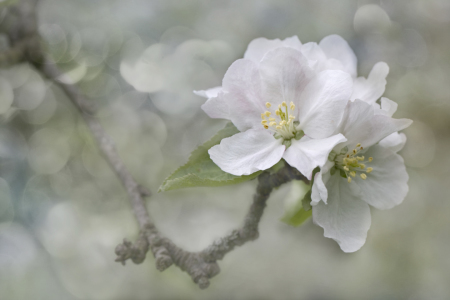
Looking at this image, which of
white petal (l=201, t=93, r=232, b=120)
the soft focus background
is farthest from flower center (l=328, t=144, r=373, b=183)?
the soft focus background

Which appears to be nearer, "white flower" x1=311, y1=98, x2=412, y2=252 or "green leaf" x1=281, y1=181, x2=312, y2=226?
"white flower" x1=311, y1=98, x2=412, y2=252

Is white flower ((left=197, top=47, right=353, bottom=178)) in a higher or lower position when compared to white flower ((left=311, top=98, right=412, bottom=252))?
higher

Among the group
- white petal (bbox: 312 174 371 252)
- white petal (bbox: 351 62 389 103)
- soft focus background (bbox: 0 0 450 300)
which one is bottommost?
soft focus background (bbox: 0 0 450 300)

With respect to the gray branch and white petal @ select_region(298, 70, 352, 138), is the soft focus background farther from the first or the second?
white petal @ select_region(298, 70, 352, 138)

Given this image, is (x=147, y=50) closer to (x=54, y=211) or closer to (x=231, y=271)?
(x=54, y=211)

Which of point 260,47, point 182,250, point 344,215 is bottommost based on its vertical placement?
point 182,250

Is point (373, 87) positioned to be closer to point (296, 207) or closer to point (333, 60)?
point (333, 60)

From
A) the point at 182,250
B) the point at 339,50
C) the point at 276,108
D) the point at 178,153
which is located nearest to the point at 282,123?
the point at 276,108
